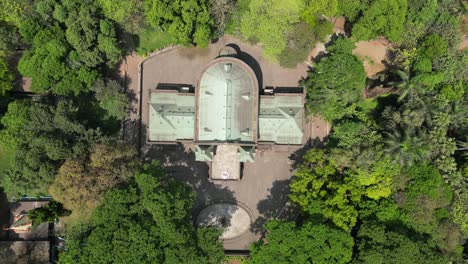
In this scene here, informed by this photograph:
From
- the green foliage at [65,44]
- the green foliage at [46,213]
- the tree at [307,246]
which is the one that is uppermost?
the green foliage at [65,44]

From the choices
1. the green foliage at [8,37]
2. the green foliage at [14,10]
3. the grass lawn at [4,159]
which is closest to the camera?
the green foliage at [14,10]

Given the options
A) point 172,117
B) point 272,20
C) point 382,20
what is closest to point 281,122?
point 272,20

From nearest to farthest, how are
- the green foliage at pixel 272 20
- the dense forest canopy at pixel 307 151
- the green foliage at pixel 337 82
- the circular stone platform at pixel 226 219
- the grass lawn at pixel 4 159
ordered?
1. the dense forest canopy at pixel 307 151
2. the green foliage at pixel 272 20
3. the green foliage at pixel 337 82
4. the grass lawn at pixel 4 159
5. the circular stone platform at pixel 226 219

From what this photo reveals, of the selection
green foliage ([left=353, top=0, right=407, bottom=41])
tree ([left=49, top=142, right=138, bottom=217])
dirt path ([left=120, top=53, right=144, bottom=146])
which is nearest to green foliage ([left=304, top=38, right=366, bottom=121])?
green foliage ([left=353, top=0, right=407, bottom=41])

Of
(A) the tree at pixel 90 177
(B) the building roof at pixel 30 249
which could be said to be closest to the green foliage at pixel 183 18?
(A) the tree at pixel 90 177

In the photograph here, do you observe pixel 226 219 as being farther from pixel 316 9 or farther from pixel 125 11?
pixel 125 11

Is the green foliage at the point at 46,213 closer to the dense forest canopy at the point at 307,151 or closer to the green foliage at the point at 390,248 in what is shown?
the dense forest canopy at the point at 307,151

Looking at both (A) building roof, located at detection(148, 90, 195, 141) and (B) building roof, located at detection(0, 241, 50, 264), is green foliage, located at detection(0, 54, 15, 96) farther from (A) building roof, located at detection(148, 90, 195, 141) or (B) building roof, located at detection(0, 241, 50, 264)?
(B) building roof, located at detection(0, 241, 50, 264)

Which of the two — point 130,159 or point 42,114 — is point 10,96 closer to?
point 42,114
